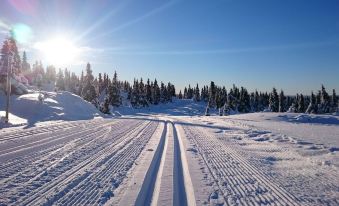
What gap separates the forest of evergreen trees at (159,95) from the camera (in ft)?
292

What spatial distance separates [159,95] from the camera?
137 m

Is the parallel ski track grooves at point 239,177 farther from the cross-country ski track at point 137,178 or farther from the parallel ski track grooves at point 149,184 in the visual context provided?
the parallel ski track grooves at point 149,184

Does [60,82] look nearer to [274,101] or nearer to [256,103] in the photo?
[256,103]

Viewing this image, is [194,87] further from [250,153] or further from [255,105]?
[250,153]

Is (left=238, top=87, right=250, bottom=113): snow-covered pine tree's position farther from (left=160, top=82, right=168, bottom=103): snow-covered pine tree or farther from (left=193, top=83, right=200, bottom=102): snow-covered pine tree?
(left=193, top=83, right=200, bottom=102): snow-covered pine tree

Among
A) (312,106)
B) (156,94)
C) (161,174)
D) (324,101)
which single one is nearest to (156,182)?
(161,174)

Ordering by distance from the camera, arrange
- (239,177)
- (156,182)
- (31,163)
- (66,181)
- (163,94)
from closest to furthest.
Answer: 1. (66,181)
2. (156,182)
3. (239,177)
4. (31,163)
5. (163,94)

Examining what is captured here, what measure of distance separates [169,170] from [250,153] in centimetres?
604

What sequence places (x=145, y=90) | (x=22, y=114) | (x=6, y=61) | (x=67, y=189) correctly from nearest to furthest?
(x=67, y=189)
(x=6, y=61)
(x=22, y=114)
(x=145, y=90)

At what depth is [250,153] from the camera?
A: 15492 millimetres

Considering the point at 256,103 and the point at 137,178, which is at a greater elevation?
the point at 256,103

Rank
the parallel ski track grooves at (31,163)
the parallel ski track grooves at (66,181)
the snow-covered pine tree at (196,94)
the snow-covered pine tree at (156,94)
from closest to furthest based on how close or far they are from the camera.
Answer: the parallel ski track grooves at (66,181), the parallel ski track grooves at (31,163), the snow-covered pine tree at (156,94), the snow-covered pine tree at (196,94)

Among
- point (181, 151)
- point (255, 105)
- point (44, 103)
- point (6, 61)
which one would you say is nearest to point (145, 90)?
point (255, 105)

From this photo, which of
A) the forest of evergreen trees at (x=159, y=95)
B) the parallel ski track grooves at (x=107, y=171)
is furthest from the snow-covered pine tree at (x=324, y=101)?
the parallel ski track grooves at (x=107, y=171)
